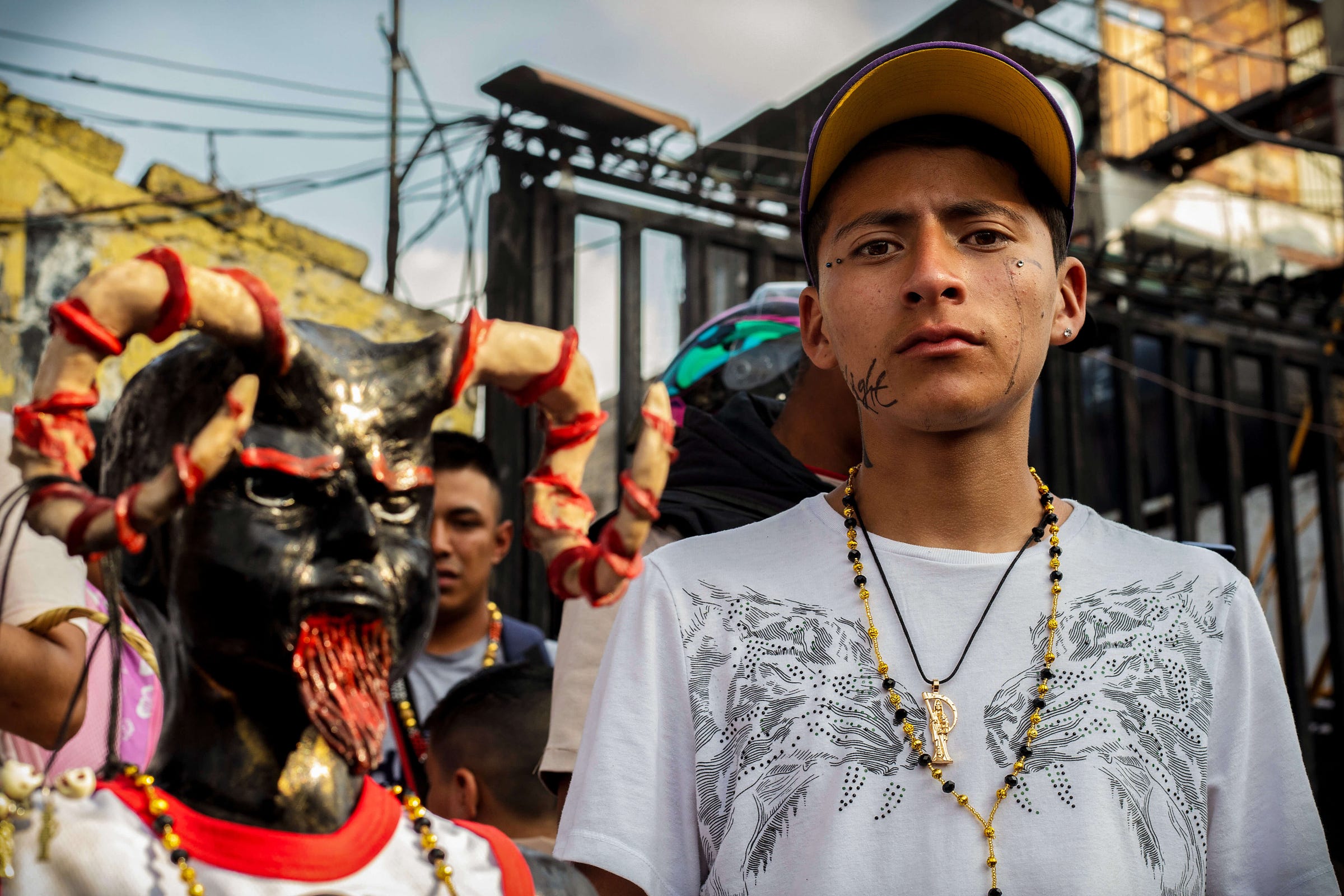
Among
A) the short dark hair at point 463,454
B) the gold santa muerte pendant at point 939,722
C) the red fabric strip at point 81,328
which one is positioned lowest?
the gold santa muerte pendant at point 939,722

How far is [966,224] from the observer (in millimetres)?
1673

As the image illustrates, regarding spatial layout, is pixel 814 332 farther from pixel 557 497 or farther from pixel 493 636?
pixel 493 636

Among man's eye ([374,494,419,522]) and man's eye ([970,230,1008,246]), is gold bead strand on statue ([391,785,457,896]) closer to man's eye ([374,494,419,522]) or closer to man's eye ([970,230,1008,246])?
man's eye ([374,494,419,522])

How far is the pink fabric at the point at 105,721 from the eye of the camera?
5.79 ft

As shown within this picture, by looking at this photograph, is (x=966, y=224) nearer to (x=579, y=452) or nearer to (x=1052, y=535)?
(x=1052, y=535)

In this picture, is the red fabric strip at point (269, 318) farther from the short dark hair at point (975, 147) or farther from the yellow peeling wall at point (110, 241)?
the yellow peeling wall at point (110, 241)

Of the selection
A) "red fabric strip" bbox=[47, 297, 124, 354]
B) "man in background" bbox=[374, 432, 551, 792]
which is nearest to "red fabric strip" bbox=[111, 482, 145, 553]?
"red fabric strip" bbox=[47, 297, 124, 354]

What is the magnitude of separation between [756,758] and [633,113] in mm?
4956

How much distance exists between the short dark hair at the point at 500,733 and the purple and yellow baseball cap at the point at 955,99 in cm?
149

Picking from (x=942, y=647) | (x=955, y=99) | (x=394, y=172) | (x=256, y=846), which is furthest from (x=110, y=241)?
(x=256, y=846)

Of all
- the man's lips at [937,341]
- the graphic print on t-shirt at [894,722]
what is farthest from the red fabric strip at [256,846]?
the man's lips at [937,341]

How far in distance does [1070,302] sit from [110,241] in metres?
5.12

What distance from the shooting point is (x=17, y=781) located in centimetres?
99

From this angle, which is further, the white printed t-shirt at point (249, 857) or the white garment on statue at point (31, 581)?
the white garment on statue at point (31, 581)
